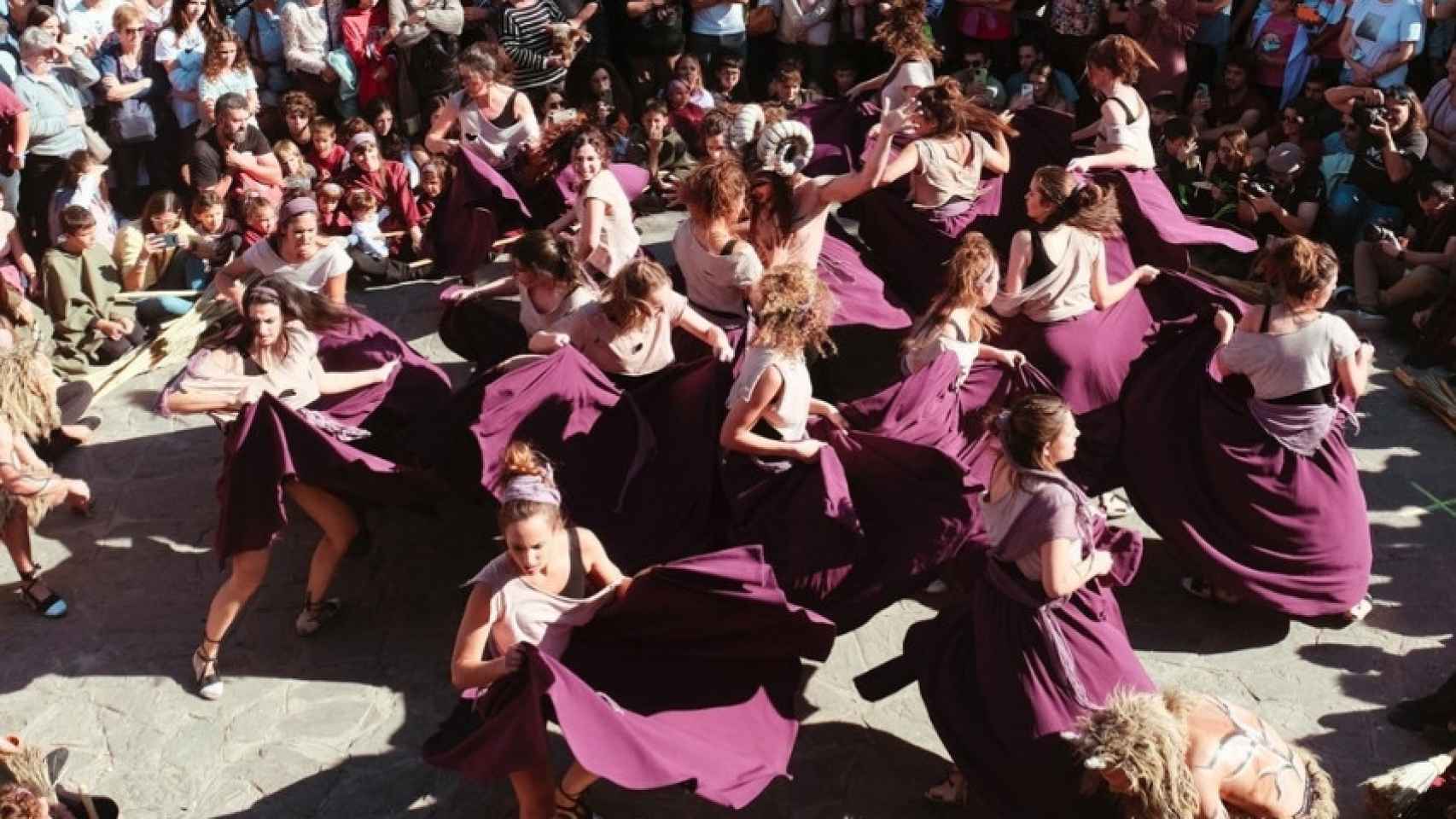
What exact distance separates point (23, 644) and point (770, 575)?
3478 mm

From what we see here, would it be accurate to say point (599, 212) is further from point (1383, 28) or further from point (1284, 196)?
point (1383, 28)

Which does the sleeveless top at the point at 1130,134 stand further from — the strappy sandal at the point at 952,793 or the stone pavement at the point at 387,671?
the strappy sandal at the point at 952,793

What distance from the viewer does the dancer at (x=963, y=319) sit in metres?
6.79

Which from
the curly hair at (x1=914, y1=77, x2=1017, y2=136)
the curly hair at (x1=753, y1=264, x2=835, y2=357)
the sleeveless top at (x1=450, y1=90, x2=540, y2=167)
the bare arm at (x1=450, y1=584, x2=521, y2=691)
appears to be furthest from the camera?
the sleeveless top at (x1=450, y1=90, x2=540, y2=167)

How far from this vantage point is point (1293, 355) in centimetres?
645

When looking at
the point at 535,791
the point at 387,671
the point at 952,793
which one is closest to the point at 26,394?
the point at 387,671

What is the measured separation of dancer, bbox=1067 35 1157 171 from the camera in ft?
28.2

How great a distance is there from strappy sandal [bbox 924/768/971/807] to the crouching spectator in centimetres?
559

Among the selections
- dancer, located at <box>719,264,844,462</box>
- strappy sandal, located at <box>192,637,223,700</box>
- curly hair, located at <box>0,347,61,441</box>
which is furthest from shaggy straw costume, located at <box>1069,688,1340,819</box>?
curly hair, located at <box>0,347,61,441</box>

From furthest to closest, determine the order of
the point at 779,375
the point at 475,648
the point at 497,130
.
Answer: the point at 497,130, the point at 779,375, the point at 475,648

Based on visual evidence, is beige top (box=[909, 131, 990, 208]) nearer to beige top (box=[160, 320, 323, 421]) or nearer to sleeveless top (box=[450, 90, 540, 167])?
sleeveless top (box=[450, 90, 540, 167])

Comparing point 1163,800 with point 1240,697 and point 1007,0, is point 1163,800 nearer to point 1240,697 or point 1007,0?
point 1240,697

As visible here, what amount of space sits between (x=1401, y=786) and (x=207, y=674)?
15.0ft

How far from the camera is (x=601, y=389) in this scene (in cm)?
688
